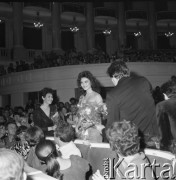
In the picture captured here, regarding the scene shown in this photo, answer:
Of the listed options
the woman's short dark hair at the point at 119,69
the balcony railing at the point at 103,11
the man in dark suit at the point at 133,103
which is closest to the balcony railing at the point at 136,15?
the balcony railing at the point at 103,11

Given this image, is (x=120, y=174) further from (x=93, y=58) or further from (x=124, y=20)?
(x=124, y=20)

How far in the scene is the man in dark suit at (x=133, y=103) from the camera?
2812 mm

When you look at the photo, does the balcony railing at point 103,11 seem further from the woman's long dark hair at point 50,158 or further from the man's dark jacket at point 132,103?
the woman's long dark hair at point 50,158

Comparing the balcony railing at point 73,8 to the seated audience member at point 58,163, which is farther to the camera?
the balcony railing at point 73,8

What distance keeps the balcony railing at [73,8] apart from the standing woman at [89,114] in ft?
58.6

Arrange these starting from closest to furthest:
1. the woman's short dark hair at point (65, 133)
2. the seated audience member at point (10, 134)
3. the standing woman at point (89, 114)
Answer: the woman's short dark hair at point (65, 133)
the standing woman at point (89, 114)
the seated audience member at point (10, 134)

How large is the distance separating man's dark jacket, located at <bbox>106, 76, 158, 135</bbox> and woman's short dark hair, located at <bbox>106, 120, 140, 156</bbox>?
76 centimetres

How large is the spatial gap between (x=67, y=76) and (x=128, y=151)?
12.4 metres

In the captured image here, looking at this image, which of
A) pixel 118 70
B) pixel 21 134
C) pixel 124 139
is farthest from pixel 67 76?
pixel 124 139

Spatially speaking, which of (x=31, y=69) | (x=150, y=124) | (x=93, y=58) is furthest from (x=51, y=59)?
(x=150, y=124)

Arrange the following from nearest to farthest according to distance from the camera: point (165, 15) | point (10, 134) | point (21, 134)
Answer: point (21, 134) → point (10, 134) → point (165, 15)

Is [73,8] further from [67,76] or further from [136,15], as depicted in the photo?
[67,76]

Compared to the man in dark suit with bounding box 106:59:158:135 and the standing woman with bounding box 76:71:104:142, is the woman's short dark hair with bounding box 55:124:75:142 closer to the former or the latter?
the man in dark suit with bounding box 106:59:158:135

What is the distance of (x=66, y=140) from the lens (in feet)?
9.04
